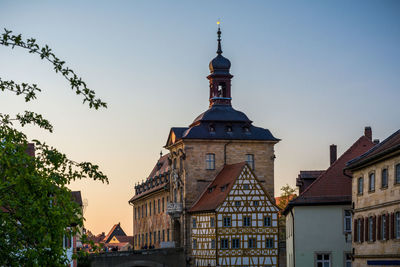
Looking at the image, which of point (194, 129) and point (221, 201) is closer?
point (221, 201)

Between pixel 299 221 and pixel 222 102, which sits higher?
pixel 222 102

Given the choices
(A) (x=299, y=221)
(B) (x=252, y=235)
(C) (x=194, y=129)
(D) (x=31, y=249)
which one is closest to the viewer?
(D) (x=31, y=249)

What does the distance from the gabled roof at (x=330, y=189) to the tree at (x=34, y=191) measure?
120 feet

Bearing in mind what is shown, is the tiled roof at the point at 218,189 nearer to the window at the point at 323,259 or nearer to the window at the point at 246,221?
the window at the point at 246,221

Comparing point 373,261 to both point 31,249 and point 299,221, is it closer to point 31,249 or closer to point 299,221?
point 299,221

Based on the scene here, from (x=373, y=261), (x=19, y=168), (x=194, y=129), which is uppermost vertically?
(x=194, y=129)

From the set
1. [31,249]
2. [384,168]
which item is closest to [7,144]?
[31,249]

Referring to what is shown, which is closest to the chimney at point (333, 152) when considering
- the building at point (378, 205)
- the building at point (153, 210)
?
the building at point (378, 205)

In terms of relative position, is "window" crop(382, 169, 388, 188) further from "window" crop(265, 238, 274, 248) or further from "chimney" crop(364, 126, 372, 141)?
"window" crop(265, 238, 274, 248)

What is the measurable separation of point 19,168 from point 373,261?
27.3 meters

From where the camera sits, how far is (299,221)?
57.9 metres

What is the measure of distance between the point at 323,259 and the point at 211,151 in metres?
28.2

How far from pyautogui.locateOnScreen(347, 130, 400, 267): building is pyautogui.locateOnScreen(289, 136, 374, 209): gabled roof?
28.1ft

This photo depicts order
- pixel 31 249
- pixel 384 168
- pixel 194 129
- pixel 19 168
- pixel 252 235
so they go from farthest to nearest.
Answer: pixel 194 129, pixel 252 235, pixel 384 168, pixel 31 249, pixel 19 168
